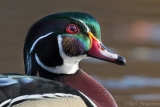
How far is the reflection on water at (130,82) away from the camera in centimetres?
136

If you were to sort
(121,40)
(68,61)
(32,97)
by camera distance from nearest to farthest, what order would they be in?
(32,97) < (68,61) < (121,40)

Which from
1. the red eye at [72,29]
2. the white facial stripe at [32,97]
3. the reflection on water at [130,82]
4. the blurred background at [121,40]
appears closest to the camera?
the white facial stripe at [32,97]

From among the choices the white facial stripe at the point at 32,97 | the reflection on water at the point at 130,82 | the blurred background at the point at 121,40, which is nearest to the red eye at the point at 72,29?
the white facial stripe at the point at 32,97

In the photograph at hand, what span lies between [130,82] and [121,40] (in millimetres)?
174

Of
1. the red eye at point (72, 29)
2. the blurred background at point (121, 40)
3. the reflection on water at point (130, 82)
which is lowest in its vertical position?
the reflection on water at point (130, 82)

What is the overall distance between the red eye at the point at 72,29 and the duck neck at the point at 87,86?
0.25 ft

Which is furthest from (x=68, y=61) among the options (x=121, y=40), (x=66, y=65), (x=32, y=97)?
(x=121, y=40)

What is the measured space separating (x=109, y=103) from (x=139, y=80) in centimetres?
86

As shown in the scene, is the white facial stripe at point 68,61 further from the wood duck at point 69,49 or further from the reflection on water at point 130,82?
Result: the reflection on water at point 130,82

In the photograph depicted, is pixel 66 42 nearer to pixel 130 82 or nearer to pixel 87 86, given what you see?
pixel 87 86

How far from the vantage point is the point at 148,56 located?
1.44m

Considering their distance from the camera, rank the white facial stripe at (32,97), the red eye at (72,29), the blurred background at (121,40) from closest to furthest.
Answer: the white facial stripe at (32,97) → the red eye at (72,29) → the blurred background at (121,40)

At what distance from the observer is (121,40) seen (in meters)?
1.38

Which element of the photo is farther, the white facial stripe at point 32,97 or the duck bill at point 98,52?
the duck bill at point 98,52
